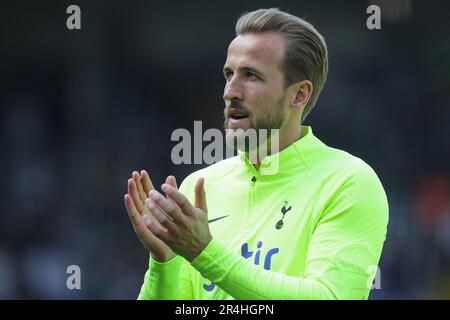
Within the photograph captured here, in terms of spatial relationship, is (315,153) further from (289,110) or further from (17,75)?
(17,75)

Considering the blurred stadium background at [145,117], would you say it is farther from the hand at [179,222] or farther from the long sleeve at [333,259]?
Result: the hand at [179,222]

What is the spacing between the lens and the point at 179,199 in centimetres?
255

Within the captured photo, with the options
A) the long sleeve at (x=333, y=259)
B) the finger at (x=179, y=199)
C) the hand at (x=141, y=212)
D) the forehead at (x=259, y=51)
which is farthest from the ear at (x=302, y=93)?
the finger at (x=179, y=199)

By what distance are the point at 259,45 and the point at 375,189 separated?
0.68 meters

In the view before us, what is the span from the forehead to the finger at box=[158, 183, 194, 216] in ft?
2.35

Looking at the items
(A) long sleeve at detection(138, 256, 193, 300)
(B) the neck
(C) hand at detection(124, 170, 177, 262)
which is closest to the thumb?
(C) hand at detection(124, 170, 177, 262)

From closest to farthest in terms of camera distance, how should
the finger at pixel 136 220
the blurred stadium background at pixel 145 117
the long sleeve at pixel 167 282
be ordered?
the finger at pixel 136 220 < the long sleeve at pixel 167 282 < the blurred stadium background at pixel 145 117

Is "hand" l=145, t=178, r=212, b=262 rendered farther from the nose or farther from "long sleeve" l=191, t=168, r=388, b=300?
the nose

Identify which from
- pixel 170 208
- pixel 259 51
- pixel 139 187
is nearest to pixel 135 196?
pixel 139 187

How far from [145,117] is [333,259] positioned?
20.5 ft

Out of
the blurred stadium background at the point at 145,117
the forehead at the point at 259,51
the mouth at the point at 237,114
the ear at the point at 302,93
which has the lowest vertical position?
the blurred stadium background at the point at 145,117

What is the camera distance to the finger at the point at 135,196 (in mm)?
2953

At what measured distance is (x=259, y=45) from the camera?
309cm
